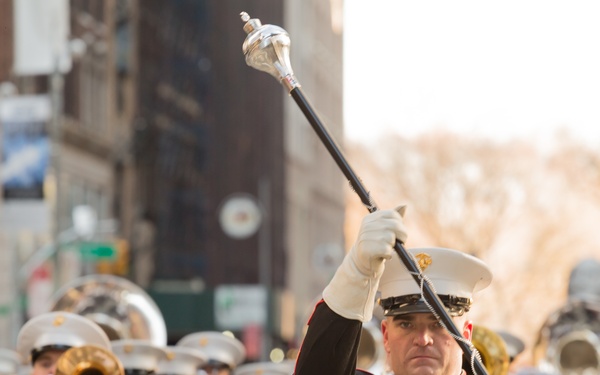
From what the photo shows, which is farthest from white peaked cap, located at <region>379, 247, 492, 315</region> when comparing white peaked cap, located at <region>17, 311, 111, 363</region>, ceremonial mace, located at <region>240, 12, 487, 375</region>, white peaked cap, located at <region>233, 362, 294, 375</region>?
white peaked cap, located at <region>233, 362, 294, 375</region>

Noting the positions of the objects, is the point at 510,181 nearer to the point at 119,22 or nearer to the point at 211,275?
the point at 211,275

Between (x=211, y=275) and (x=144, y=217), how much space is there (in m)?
6.38

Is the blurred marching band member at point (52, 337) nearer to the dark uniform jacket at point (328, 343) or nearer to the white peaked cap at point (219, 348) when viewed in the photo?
the dark uniform jacket at point (328, 343)

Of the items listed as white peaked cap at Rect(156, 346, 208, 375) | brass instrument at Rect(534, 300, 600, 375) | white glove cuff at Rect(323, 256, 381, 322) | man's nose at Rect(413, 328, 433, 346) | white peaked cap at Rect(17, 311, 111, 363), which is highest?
white glove cuff at Rect(323, 256, 381, 322)

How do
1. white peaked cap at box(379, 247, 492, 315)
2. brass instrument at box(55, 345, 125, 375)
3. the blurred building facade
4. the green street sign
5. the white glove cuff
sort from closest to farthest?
1. the white glove cuff
2. white peaked cap at box(379, 247, 492, 315)
3. brass instrument at box(55, 345, 125, 375)
4. the green street sign
5. the blurred building facade

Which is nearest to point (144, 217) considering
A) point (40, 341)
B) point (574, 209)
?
point (574, 209)

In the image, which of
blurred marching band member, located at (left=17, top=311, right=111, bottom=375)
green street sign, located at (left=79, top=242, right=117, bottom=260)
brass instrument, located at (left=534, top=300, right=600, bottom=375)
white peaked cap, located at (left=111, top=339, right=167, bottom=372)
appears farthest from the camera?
green street sign, located at (left=79, top=242, right=117, bottom=260)

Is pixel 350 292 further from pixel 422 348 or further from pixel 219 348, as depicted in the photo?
pixel 219 348

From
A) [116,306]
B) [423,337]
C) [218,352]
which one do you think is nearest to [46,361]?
[423,337]

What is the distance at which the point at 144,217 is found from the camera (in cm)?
4897

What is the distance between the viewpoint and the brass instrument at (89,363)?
760 centimetres

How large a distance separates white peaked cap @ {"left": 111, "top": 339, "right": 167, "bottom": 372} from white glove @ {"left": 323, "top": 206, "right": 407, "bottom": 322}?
5174 mm

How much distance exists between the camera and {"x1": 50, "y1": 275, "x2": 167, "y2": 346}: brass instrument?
45.3ft

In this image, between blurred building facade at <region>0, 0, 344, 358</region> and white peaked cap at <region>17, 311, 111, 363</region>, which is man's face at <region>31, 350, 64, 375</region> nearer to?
white peaked cap at <region>17, 311, 111, 363</region>
